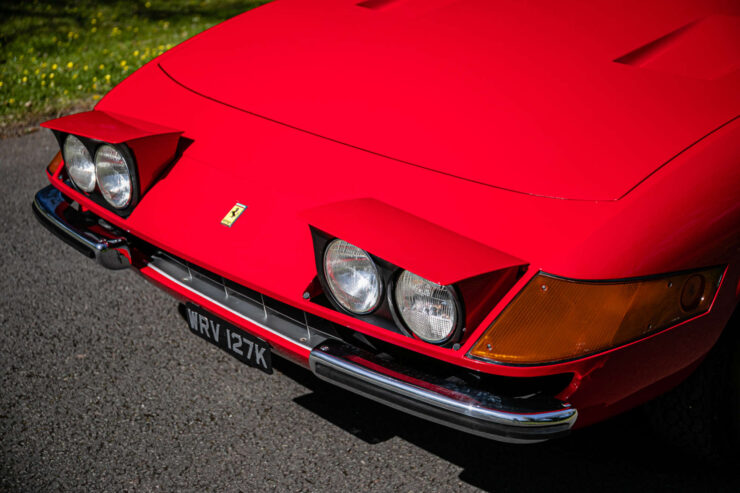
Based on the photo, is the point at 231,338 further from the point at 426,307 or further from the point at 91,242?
the point at 426,307

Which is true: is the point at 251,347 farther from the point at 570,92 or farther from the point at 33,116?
the point at 33,116

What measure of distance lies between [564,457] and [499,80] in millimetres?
1237

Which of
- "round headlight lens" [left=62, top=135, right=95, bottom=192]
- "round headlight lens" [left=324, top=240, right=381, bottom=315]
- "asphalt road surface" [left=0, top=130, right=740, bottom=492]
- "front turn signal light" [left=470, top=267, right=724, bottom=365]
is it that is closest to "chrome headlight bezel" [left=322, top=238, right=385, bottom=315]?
"round headlight lens" [left=324, top=240, right=381, bottom=315]

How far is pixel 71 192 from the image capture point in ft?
8.73

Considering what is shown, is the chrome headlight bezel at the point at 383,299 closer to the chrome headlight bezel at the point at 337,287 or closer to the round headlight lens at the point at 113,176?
the chrome headlight bezel at the point at 337,287

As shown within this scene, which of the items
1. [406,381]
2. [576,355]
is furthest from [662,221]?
[406,381]

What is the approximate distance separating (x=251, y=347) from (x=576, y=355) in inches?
38.7

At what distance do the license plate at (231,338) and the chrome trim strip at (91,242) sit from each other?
0.31 m

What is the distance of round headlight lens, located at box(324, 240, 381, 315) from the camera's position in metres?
1.94

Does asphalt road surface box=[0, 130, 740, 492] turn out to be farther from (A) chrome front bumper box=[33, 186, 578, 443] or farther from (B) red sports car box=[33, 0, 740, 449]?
(A) chrome front bumper box=[33, 186, 578, 443]

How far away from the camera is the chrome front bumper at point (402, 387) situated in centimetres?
183

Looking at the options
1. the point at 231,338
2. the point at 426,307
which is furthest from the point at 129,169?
the point at 426,307

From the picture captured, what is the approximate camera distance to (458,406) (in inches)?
72.9

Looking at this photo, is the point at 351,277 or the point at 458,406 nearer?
the point at 458,406
